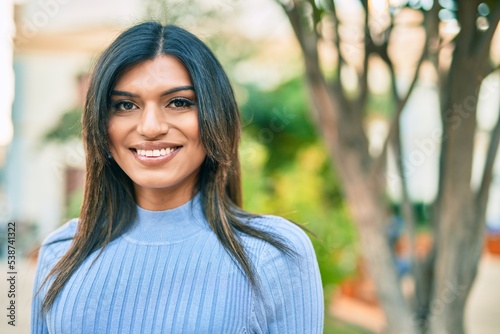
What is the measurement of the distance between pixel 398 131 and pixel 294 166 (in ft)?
14.5

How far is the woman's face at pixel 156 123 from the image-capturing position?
1.49m

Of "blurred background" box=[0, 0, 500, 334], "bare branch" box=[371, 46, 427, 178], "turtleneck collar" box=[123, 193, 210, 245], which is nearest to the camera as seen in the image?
"turtleneck collar" box=[123, 193, 210, 245]

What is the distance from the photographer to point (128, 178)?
66.8 inches

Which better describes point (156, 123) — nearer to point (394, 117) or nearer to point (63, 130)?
point (394, 117)

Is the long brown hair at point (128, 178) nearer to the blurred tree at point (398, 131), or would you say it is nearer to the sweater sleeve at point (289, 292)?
the sweater sleeve at point (289, 292)

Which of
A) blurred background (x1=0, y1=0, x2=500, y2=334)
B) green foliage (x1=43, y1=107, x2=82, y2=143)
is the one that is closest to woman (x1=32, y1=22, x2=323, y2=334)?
blurred background (x1=0, y1=0, x2=500, y2=334)

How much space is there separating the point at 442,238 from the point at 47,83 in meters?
6.12

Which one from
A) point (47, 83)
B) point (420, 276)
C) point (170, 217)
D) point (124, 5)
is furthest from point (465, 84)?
point (47, 83)

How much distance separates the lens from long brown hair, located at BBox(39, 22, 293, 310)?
149cm

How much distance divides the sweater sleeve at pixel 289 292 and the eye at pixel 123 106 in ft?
1.38

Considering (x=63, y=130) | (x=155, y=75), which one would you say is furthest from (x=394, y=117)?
(x=63, y=130)

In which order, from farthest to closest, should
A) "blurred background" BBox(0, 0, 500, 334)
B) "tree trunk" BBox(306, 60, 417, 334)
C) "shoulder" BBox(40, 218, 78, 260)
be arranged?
1. "blurred background" BBox(0, 0, 500, 334)
2. "tree trunk" BBox(306, 60, 417, 334)
3. "shoulder" BBox(40, 218, 78, 260)

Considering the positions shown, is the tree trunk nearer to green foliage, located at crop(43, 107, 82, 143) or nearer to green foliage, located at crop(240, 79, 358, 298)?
green foliage, located at crop(43, 107, 82, 143)

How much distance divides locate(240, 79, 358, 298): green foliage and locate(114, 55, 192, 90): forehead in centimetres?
423
